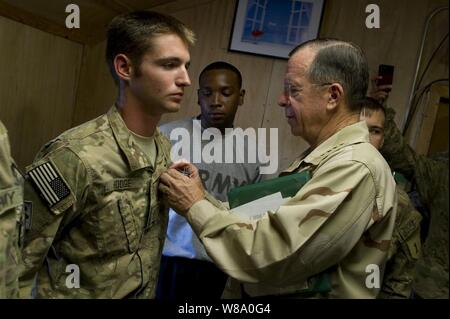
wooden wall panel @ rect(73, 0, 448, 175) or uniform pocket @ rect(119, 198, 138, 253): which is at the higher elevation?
wooden wall panel @ rect(73, 0, 448, 175)

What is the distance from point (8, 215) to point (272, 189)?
43 cm

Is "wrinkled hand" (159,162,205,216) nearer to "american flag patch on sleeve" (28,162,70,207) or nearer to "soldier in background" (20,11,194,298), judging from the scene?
"soldier in background" (20,11,194,298)

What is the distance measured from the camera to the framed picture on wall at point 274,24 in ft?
2.80

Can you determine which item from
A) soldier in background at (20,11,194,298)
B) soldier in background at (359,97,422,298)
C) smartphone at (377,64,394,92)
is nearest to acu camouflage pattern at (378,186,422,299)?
soldier in background at (359,97,422,298)

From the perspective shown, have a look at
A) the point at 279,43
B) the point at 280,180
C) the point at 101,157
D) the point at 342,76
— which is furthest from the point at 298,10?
the point at 101,157

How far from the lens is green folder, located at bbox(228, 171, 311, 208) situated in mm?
715

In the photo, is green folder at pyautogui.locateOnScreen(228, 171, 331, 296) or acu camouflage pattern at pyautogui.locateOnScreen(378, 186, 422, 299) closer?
green folder at pyautogui.locateOnScreen(228, 171, 331, 296)

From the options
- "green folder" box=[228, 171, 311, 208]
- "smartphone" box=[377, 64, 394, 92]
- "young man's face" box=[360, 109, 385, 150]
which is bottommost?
"green folder" box=[228, 171, 311, 208]

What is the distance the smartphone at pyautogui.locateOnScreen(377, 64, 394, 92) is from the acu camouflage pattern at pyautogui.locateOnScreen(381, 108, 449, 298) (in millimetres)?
60

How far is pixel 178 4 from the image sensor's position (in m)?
0.89

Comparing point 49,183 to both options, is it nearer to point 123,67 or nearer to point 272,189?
point 123,67

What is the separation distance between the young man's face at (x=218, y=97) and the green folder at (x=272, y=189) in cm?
20
